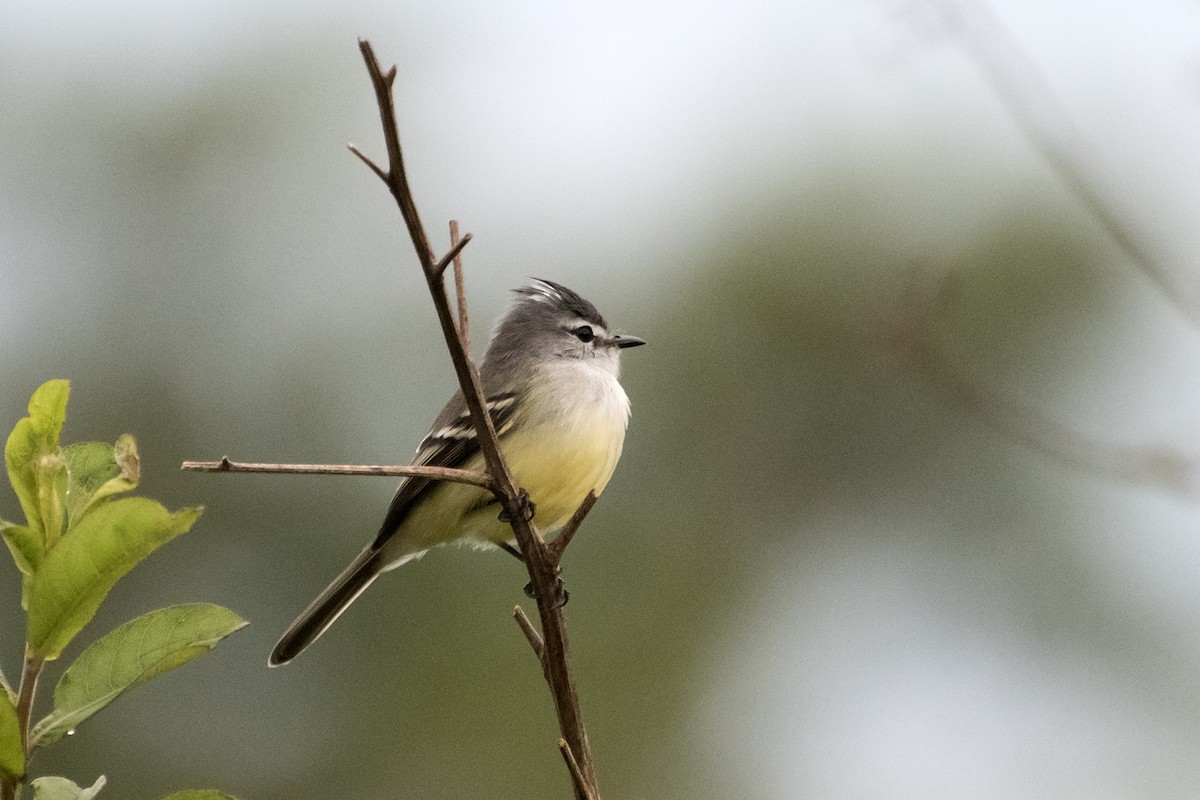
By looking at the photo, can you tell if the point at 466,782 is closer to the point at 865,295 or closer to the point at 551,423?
the point at 551,423

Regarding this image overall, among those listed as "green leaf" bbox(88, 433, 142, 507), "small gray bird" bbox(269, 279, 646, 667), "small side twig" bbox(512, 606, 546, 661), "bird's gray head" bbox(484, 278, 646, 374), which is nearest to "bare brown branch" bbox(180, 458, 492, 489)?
"green leaf" bbox(88, 433, 142, 507)

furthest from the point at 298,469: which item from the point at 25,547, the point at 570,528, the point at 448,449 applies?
the point at 448,449

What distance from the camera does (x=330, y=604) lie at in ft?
16.4

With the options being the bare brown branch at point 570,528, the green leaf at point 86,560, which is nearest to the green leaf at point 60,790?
the green leaf at point 86,560

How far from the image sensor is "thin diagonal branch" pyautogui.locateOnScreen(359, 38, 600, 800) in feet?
5.01

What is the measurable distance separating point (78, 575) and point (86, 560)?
0.7 inches

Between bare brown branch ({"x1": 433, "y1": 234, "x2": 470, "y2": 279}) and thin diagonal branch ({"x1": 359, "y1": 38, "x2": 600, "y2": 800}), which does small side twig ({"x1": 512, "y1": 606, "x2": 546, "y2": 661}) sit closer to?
thin diagonal branch ({"x1": 359, "y1": 38, "x2": 600, "y2": 800})

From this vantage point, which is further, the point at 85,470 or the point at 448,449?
the point at 448,449

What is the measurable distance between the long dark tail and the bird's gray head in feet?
3.22

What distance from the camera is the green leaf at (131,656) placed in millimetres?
1359

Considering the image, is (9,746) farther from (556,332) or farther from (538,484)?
(556,332)

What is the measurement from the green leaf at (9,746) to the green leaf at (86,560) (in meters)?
0.10

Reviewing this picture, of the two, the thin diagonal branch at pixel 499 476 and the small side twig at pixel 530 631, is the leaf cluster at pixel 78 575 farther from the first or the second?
the small side twig at pixel 530 631

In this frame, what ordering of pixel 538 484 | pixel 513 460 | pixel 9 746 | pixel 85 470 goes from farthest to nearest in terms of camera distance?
pixel 513 460 → pixel 538 484 → pixel 85 470 → pixel 9 746
